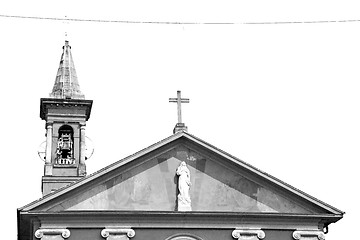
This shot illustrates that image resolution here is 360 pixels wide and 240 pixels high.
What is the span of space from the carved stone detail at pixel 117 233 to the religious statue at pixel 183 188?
4.91ft

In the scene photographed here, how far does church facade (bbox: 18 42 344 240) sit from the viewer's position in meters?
22.3

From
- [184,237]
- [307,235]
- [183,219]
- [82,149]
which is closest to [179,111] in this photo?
[183,219]

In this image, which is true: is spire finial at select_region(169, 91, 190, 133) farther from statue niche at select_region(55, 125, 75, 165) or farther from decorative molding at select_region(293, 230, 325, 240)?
statue niche at select_region(55, 125, 75, 165)

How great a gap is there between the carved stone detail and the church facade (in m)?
0.03

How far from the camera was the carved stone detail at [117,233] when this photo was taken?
22219mm

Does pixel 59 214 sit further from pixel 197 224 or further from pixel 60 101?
pixel 60 101

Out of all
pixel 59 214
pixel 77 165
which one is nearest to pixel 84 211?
pixel 59 214

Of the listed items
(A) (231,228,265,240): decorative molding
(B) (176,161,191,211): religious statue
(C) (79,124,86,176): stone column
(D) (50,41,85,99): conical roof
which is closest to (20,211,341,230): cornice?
(A) (231,228,265,240): decorative molding

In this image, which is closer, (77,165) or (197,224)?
(197,224)

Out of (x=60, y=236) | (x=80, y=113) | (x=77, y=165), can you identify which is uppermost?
(x=80, y=113)

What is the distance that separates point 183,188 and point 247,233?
211cm

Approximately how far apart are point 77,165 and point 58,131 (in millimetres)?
1589

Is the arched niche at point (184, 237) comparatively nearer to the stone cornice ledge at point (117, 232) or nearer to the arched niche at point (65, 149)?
the stone cornice ledge at point (117, 232)

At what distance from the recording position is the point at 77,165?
3141 cm
